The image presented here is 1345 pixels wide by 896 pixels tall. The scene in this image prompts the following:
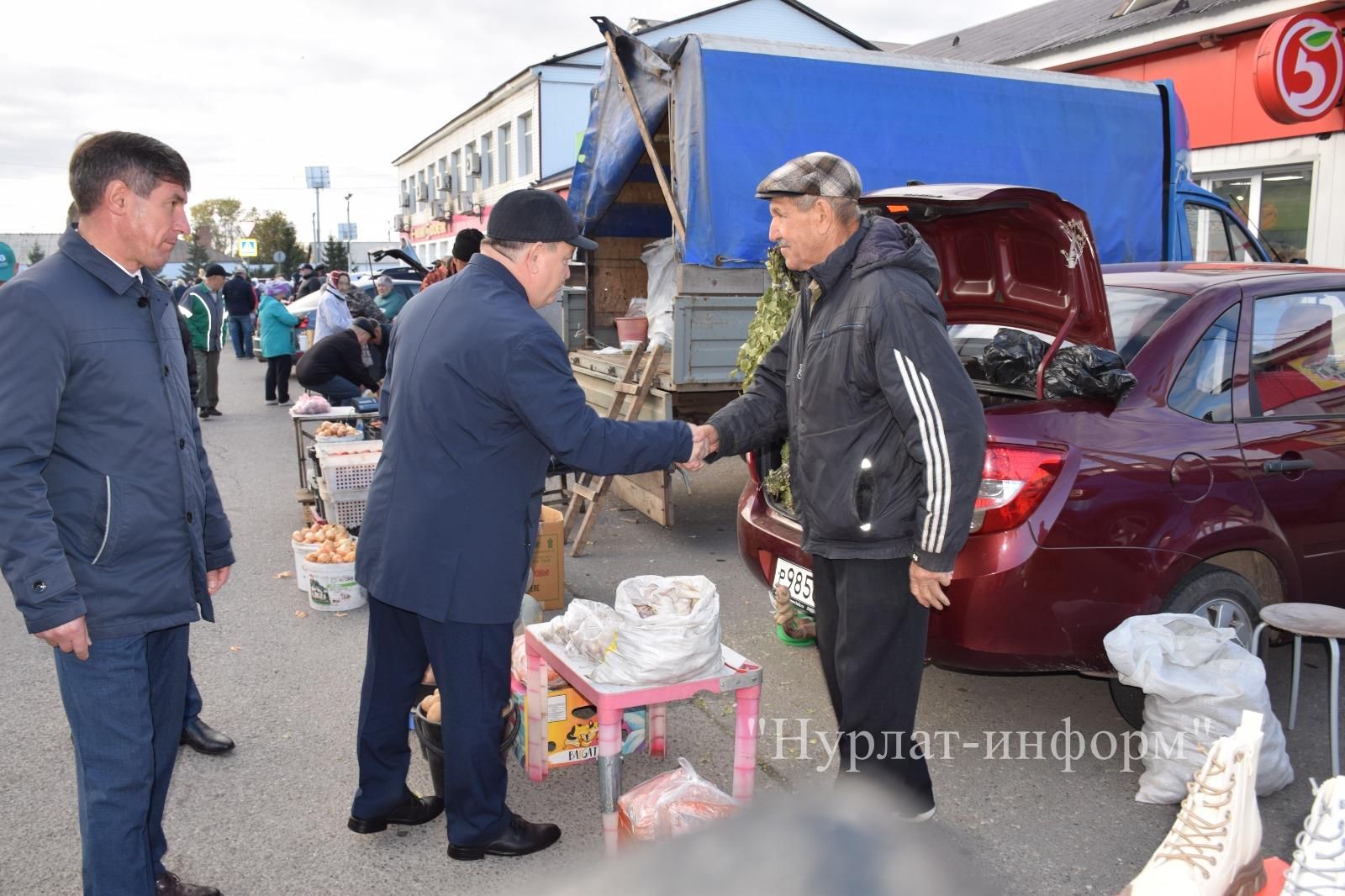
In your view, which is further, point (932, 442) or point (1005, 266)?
point (1005, 266)

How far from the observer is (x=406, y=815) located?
3.41m

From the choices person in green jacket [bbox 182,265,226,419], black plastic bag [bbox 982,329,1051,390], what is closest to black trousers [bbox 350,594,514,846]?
black plastic bag [bbox 982,329,1051,390]

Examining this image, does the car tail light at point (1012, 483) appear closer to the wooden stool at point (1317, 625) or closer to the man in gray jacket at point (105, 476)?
the wooden stool at point (1317, 625)

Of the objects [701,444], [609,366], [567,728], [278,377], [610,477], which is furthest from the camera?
[278,377]

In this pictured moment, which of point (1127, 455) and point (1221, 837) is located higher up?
point (1127, 455)

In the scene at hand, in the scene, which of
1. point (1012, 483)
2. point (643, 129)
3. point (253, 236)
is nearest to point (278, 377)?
point (643, 129)

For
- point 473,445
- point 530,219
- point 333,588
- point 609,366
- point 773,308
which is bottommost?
point 333,588

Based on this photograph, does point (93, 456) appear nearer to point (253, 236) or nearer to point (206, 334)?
point (206, 334)

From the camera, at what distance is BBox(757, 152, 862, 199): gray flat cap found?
295cm

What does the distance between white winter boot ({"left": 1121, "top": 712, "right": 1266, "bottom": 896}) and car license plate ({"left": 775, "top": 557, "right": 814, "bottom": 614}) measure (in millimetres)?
2198

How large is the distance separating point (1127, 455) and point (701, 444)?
1.59 m

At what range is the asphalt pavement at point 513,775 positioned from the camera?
3.20 metres

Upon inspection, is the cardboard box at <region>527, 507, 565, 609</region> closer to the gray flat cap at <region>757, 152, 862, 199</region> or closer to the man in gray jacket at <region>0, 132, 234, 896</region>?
the man in gray jacket at <region>0, 132, 234, 896</region>

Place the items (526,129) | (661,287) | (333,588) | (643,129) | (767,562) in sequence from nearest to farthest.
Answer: (767,562), (333,588), (643,129), (661,287), (526,129)
